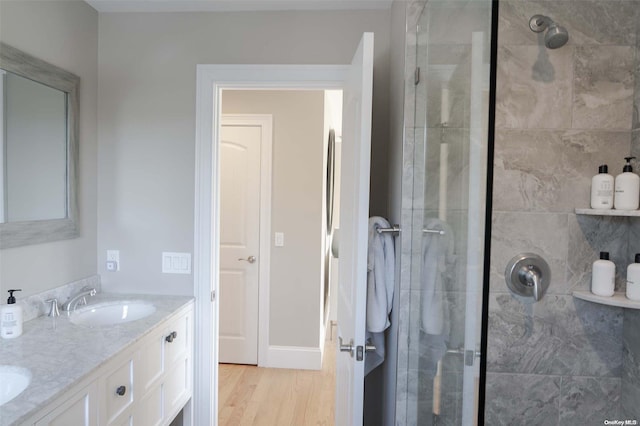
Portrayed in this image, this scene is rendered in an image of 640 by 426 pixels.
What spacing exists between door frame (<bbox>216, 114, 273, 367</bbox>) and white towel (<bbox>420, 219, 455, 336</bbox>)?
79.7 inches

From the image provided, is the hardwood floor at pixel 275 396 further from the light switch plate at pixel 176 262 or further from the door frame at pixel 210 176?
the light switch plate at pixel 176 262

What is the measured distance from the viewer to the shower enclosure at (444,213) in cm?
67

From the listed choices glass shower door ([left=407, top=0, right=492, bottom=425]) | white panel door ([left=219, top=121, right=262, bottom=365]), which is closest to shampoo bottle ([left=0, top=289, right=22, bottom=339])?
glass shower door ([left=407, top=0, right=492, bottom=425])

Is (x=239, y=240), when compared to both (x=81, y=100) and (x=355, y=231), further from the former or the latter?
(x=355, y=231)

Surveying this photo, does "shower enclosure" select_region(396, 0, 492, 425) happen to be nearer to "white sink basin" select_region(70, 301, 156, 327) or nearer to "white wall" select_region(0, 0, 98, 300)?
"white sink basin" select_region(70, 301, 156, 327)

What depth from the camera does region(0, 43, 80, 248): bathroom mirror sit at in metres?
1.50

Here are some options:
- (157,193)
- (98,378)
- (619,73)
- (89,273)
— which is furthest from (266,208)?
(619,73)

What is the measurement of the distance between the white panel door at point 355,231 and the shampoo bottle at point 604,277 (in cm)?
81

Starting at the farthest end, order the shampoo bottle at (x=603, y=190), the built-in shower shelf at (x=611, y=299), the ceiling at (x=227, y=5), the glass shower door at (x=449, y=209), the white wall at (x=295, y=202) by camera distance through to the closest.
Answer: the white wall at (x=295, y=202) < the ceiling at (x=227, y=5) < the shampoo bottle at (x=603, y=190) < the built-in shower shelf at (x=611, y=299) < the glass shower door at (x=449, y=209)

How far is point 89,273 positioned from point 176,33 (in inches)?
57.1

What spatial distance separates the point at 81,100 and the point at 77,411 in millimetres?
1577

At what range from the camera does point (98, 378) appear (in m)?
1.25

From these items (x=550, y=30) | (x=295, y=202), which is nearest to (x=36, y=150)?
(x=295, y=202)

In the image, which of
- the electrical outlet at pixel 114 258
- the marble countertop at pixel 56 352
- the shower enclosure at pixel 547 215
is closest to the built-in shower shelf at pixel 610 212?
the shower enclosure at pixel 547 215
